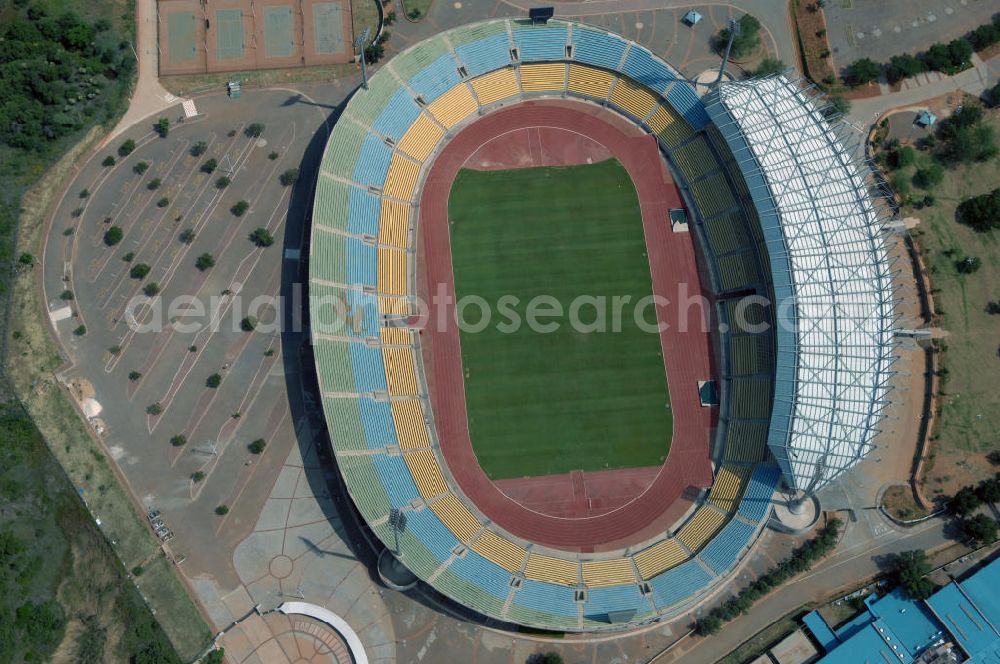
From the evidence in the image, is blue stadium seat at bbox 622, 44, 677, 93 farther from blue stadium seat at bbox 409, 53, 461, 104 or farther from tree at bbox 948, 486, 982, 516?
tree at bbox 948, 486, 982, 516

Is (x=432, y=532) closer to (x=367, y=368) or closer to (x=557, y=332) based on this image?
(x=367, y=368)

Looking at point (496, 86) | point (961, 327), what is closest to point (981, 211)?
point (961, 327)

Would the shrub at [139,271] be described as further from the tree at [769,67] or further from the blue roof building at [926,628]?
the blue roof building at [926,628]

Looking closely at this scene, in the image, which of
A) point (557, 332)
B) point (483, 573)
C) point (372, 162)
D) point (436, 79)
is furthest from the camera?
point (436, 79)

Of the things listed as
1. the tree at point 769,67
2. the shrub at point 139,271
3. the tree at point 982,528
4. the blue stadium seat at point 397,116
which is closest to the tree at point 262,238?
the shrub at point 139,271

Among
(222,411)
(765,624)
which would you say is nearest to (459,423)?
(222,411)

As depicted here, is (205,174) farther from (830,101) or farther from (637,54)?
(830,101)

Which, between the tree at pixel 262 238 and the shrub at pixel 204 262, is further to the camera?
the tree at pixel 262 238
